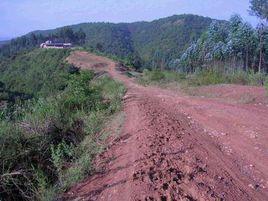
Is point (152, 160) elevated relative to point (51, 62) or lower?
elevated

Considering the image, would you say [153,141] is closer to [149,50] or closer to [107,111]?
[107,111]

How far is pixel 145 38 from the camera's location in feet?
389

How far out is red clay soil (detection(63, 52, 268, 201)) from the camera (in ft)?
16.1

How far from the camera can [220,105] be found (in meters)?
11.3

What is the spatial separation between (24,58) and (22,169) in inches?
2339

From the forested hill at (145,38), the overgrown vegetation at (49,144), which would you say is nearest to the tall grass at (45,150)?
the overgrown vegetation at (49,144)

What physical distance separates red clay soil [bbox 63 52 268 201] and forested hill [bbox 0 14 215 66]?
69.1 m

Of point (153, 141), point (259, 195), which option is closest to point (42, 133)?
point (153, 141)

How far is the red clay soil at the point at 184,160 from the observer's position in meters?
4.92

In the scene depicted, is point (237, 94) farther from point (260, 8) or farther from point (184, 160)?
point (260, 8)

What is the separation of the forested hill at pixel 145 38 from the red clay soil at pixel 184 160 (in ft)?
227

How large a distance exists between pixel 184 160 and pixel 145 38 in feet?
374

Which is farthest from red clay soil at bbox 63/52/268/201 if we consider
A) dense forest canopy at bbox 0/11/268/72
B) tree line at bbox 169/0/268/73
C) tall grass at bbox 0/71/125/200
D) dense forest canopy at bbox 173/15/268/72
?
dense forest canopy at bbox 173/15/268/72

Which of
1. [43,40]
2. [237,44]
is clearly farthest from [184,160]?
[43,40]
